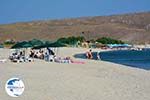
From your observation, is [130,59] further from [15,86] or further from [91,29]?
[91,29]

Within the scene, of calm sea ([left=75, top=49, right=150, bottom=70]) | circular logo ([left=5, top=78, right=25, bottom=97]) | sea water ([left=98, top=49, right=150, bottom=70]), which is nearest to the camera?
circular logo ([left=5, top=78, right=25, bottom=97])

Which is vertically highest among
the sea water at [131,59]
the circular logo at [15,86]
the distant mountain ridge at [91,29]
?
the distant mountain ridge at [91,29]

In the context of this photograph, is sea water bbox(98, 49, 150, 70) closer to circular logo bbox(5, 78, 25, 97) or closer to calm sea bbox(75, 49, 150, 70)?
calm sea bbox(75, 49, 150, 70)

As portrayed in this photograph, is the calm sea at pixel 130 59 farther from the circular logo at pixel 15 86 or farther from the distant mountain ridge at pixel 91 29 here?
the distant mountain ridge at pixel 91 29

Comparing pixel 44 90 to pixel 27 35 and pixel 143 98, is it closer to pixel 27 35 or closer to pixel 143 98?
pixel 143 98

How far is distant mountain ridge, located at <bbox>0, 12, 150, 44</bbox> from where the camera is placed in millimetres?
171625

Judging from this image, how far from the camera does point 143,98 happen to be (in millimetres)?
12352

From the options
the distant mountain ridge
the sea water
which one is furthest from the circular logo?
the distant mountain ridge

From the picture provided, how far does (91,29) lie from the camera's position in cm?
17625

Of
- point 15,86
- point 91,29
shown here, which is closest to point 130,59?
point 15,86

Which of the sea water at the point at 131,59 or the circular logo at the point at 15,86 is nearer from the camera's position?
the circular logo at the point at 15,86

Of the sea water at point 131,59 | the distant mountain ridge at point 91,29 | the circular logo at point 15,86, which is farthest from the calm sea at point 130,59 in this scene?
the distant mountain ridge at point 91,29

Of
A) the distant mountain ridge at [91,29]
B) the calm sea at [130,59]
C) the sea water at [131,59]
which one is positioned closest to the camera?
the calm sea at [130,59]

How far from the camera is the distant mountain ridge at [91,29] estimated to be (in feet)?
563
